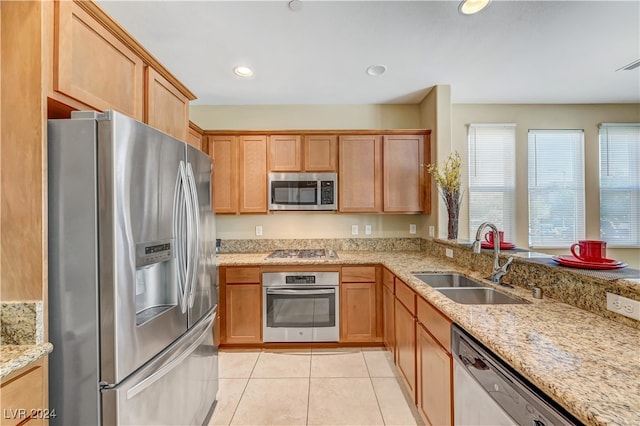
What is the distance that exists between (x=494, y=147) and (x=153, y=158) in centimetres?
374

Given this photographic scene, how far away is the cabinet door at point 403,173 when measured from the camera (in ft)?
10.0

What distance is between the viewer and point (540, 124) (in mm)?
3428

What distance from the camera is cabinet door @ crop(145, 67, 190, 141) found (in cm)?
158

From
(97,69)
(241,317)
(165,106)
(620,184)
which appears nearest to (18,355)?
(97,69)

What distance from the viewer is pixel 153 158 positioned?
1.22m

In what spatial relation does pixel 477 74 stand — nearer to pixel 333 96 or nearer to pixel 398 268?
pixel 333 96

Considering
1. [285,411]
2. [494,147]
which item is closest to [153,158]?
[285,411]

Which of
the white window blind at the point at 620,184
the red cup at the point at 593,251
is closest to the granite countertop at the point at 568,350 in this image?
the red cup at the point at 593,251

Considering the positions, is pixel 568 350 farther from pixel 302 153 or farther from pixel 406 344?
pixel 302 153

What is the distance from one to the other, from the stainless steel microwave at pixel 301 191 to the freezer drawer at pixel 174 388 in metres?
1.43

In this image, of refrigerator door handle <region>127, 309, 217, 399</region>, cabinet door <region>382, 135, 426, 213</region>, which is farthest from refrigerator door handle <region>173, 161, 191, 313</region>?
cabinet door <region>382, 135, 426, 213</region>

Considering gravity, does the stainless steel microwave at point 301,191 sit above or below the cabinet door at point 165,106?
below

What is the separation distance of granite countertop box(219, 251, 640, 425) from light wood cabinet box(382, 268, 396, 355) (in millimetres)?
807

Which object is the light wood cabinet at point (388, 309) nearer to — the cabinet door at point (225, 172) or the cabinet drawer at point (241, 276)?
the cabinet drawer at point (241, 276)
